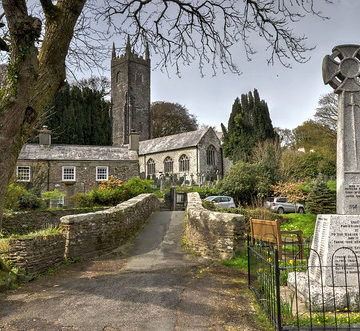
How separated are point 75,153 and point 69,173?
82.4 inches

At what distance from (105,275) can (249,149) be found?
33085 millimetres

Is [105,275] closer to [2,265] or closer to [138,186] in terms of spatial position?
[2,265]

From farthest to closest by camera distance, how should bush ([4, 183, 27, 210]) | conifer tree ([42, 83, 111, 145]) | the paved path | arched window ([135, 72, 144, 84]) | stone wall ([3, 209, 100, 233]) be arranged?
arched window ([135, 72, 144, 84]) < conifer tree ([42, 83, 111, 145]) < bush ([4, 183, 27, 210]) < stone wall ([3, 209, 100, 233]) < the paved path

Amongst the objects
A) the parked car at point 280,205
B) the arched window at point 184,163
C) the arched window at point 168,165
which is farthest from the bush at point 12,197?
the arched window at point 168,165

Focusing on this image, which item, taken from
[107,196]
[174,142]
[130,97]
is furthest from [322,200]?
[130,97]

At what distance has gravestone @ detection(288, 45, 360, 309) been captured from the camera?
454cm

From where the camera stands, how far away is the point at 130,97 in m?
58.7

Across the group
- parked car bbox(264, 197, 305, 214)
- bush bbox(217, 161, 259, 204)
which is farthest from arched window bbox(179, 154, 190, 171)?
parked car bbox(264, 197, 305, 214)

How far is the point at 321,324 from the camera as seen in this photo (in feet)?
12.8

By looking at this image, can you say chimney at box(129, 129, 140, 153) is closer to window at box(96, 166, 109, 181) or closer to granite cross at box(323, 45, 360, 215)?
window at box(96, 166, 109, 181)

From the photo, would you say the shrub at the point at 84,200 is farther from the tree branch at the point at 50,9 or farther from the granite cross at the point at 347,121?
the granite cross at the point at 347,121

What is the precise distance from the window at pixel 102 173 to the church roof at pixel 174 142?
15240mm

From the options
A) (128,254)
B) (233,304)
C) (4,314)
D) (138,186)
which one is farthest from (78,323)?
(138,186)

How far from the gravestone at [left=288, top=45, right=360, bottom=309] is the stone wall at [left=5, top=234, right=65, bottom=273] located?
16.4ft
